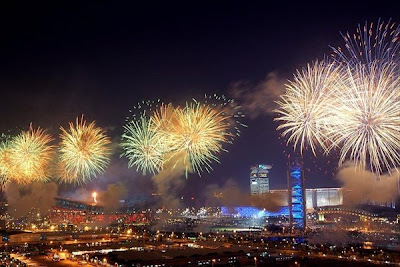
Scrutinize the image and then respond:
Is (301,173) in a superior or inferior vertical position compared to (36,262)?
superior

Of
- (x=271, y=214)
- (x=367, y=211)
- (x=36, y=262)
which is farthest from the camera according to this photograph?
(x=271, y=214)

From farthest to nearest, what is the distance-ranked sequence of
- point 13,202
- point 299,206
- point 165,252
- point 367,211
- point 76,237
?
point 367,211
point 299,206
point 13,202
point 76,237
point 165,252

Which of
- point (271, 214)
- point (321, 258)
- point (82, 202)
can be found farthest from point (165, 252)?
point (271, 214)

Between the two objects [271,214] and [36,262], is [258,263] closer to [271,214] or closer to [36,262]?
[36,262]

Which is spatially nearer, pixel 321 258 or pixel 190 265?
pixel 190 265

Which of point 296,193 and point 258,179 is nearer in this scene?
point 296,193

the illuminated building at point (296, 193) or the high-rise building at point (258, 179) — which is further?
the high-rise building at point (258, 179)

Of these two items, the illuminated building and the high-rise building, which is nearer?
the illuminated building
